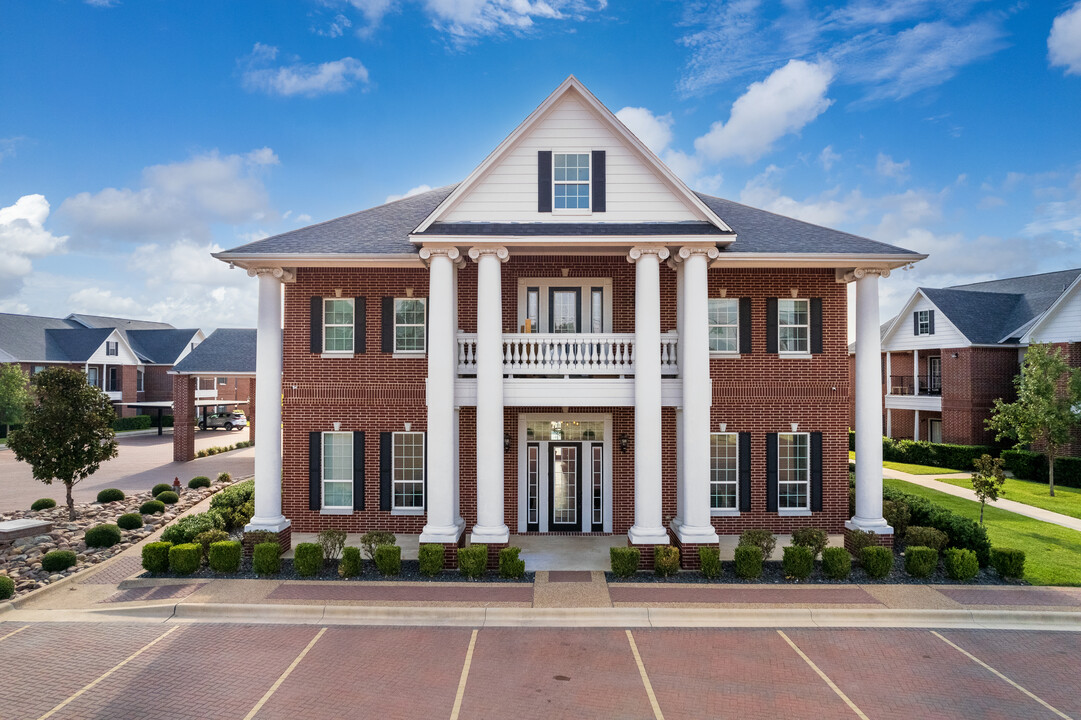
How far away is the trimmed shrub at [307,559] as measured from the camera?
42.6 feet

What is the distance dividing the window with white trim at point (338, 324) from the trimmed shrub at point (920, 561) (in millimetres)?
14792

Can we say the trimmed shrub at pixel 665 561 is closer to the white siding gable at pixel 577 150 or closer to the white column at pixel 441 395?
the white column at pixel 441 395

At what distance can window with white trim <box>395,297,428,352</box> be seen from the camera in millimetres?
16156

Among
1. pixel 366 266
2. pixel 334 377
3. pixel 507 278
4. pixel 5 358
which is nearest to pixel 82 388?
pixel 334 377

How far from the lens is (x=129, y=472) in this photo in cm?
2856

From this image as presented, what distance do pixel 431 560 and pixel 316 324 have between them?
7.39m

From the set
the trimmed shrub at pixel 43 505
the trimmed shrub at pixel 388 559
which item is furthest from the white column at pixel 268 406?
the trimmed shrub at pixel 43 505

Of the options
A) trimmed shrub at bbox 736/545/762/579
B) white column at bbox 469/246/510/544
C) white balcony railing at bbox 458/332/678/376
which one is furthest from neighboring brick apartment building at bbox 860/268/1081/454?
white column at bbox 469/246/510/544

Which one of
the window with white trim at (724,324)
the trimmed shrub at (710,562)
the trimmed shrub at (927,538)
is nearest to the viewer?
the trimmed shrub at (710,562)

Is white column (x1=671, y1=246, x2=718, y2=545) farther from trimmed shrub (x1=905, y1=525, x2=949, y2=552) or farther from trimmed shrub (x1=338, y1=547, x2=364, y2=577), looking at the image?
trimmed shrub (x1=338, y1=547, x2=364, y2=577)

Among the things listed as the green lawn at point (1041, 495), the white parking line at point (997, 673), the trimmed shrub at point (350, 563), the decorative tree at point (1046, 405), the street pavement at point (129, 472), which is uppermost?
the decorative tree at point (1046, 405)

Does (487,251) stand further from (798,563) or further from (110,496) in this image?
(110,496)

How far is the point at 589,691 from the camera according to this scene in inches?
336

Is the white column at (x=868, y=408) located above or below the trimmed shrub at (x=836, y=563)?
above
